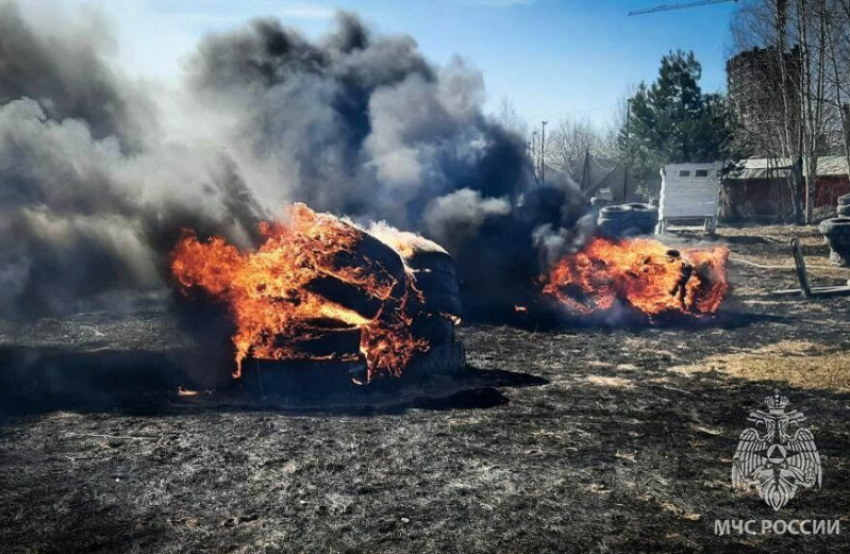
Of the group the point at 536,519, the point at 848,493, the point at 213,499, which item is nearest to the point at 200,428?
the point at 213,499

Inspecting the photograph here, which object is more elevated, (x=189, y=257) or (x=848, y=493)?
(x=189, y=257)

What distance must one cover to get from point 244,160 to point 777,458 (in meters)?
17.7

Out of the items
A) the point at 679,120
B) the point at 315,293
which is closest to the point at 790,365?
the point at 315,293

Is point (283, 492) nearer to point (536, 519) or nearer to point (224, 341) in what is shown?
point (536, 519)

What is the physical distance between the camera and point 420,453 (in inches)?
269

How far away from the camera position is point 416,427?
7.73m

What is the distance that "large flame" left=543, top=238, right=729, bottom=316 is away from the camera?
582 inches

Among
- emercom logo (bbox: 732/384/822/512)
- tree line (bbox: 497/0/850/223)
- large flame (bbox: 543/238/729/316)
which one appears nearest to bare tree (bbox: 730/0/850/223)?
tree line (bbox: 497/0/850/223)

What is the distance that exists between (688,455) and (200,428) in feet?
19.3

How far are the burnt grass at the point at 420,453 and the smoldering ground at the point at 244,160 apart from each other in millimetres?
2543

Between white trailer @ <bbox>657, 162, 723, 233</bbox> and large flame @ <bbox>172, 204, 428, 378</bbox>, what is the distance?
78.0 feet

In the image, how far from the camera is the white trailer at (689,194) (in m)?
29.9

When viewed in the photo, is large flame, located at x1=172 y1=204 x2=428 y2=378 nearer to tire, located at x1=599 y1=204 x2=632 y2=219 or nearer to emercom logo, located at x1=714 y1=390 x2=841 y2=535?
emercom logo, located at x1=714 y1=390 x2=841 y2=535

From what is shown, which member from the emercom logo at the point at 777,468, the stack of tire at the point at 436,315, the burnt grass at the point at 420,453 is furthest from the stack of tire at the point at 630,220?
the emercom logo at the point at 777,468
